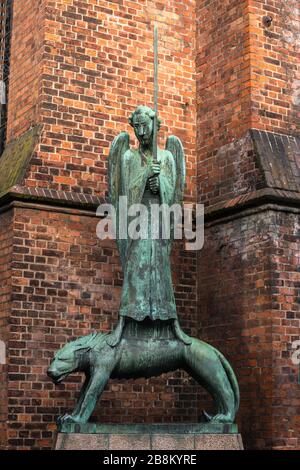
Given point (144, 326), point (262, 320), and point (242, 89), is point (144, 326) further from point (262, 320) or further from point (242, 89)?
point (242, 89)

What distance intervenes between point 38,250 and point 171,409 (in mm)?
2690

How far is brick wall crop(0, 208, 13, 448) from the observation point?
9.98 m

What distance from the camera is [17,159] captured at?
1103cm

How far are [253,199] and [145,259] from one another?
2528 mm

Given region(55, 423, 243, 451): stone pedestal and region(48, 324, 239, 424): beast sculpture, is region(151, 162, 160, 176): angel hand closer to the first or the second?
region(48, 324, 239, 424): beast sculpture

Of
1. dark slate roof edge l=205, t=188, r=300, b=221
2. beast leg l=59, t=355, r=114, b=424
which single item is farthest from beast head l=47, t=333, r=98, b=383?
dark slate roof edge l=205, t=188, r=300, b=221

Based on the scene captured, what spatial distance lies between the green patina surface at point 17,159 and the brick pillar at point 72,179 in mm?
25

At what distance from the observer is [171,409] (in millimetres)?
11156

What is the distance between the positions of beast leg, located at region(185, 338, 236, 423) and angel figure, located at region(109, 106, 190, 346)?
154mm

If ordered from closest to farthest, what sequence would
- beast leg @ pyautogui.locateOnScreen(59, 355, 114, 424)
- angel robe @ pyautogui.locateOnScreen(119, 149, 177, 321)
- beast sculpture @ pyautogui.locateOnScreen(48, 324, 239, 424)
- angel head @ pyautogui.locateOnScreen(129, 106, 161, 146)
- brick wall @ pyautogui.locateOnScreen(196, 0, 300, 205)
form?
beast leg @ pyautogui.locateOnScreen(59, 355, 114, 424) < beast sculpture @ pyautogui.locateOnScreen(48, 324, 239, 424) < angel robe @ pyautogui.locateOnScreen(119, 149, 177, 321) < angel head @ pyautogui.locateOnScreen(129, 106, 161, 146) < brick wall @ pyautogui.locateOnScreen(196, 0, 300, 205)

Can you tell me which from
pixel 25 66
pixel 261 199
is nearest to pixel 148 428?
pixel 261 199
